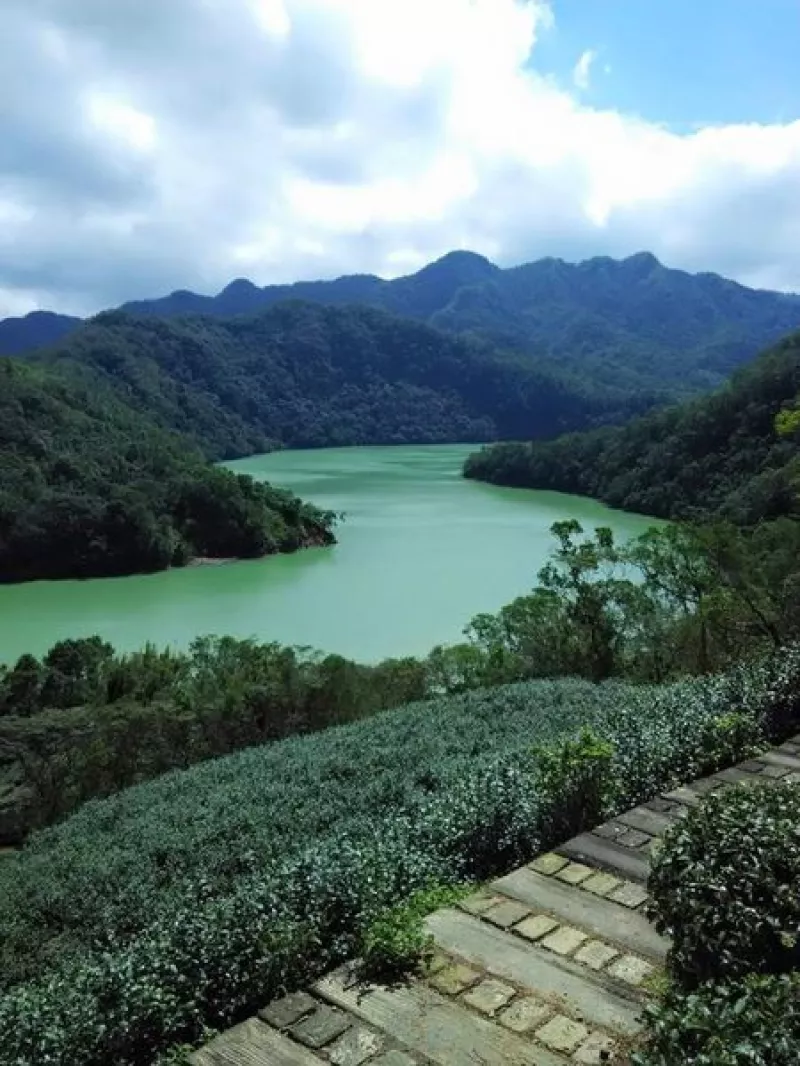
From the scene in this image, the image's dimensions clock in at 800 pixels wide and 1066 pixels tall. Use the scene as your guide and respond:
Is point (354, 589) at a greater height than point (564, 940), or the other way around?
point (564, 940)

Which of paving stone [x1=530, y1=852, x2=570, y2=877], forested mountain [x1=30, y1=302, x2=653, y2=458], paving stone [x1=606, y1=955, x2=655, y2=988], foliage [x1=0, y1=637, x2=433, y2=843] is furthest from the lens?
forested mountain [x1=30, y1=302, x2=653, y2=458]

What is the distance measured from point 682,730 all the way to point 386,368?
12255 cm

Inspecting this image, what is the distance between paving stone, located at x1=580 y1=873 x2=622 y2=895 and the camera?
2.90 meters

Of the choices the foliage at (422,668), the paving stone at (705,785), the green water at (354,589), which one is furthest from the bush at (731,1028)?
the green water at (354,589)

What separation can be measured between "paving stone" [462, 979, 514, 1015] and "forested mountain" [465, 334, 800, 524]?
1424 inches

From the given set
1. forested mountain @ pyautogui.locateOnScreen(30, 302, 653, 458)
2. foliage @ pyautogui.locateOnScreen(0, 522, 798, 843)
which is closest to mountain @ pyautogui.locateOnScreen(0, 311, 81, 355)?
forested mountain @ pyautogui.locateOnScreen(30, 302, 653, 458)

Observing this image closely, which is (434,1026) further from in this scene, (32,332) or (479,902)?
(32,332)

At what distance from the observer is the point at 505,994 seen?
93.9 inches

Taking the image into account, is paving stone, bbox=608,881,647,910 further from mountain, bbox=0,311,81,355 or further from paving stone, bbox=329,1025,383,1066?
mountain, bbox=0,311,81,355

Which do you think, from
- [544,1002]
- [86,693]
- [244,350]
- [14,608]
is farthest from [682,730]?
[244,350]

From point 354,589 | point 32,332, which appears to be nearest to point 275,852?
point 354,589

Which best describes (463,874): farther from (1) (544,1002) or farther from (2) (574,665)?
(2) (574,665)

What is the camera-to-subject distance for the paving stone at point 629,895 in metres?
2.81

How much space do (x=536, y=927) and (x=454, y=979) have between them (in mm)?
346
